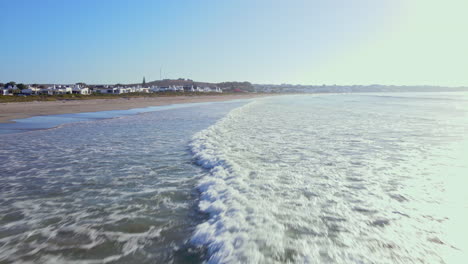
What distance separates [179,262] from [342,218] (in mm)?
2167

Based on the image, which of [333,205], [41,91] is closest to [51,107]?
[333,205]

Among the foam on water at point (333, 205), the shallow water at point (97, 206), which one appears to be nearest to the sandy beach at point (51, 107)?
the shallow water at point (97, 206)

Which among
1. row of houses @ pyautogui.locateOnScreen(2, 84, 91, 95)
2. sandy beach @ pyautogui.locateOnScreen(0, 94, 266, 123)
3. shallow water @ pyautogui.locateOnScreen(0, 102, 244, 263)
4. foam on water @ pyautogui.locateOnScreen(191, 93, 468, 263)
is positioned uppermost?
row of houses @ pyautogui.locateOnScreen(2, 84, 91, 95)

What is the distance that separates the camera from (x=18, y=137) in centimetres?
1012

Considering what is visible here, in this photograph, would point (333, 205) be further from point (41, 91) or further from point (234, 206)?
point (41, 91)

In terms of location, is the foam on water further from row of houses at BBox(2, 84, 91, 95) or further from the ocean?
row of houses at BBox(2, 84, 91, 95)

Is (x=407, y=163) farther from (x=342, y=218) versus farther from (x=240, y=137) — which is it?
(x=240, y=137)

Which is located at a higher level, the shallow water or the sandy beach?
the sandy beach

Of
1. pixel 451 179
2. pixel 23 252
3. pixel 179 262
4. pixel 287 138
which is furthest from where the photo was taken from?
pixel 287 138

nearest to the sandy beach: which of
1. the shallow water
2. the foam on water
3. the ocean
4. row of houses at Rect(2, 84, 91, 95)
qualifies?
the shallow water

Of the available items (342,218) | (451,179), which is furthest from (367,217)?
(451,179)

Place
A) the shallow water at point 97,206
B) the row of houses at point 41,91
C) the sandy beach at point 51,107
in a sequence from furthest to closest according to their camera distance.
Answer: the row of houses at point 41,91 → the sandy beach at point 51,107 → the shallow water at point 97,206

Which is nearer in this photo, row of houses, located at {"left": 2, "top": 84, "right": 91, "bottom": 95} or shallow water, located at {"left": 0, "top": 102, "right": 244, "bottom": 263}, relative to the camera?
shallow water, located at {"left": 0, "top": 102, "right": 244, "bottom": 263}

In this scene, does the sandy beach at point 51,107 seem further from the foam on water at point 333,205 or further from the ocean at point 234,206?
the foam on water at point 333,205
